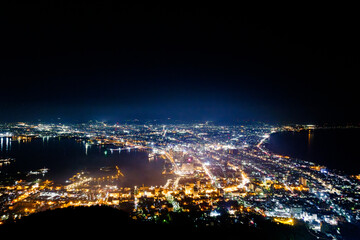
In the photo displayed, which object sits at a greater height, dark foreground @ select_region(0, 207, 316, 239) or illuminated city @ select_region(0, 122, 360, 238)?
dark foreground @ select_region(0, 207, 316, 239)

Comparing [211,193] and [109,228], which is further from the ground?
[109,228]

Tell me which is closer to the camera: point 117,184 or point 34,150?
point 117,184

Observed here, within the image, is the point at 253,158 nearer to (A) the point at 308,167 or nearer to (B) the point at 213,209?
(A) the point at 308,167

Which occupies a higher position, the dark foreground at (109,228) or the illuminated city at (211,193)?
the dark foreground at (109,228)

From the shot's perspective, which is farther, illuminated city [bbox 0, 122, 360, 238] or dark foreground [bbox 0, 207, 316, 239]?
illuminated city [bbox 0, 122, 360, 238]

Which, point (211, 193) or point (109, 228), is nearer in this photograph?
point (109, 228)

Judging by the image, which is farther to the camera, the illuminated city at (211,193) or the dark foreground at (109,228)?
the illuminated city at (211,193)

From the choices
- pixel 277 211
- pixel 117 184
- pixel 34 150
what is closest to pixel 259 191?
pixel 277 211

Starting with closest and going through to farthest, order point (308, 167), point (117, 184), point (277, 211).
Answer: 1. point (277, 211)
2. point (117, 184)
3. point (308, 167)
